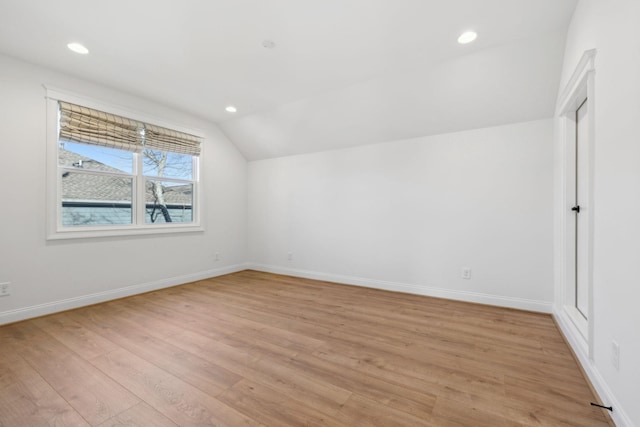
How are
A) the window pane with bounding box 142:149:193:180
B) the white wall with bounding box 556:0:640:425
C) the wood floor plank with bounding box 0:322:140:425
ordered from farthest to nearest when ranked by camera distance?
1. the window pane with bounding box 142:149:193:180
2. the wood floor plank with bounding box 0:322:140:425
3. the white wall with bounding box 556:0:640:425

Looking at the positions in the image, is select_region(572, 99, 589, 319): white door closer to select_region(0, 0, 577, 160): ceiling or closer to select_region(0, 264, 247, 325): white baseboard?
select_region(0, 0, 577, 160): ceiling

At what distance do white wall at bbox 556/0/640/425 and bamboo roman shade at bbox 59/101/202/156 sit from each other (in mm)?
4557

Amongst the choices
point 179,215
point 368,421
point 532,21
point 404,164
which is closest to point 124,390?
point 368,421

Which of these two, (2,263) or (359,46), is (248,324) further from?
(359,46)

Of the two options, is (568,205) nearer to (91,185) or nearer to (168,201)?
(168,201)

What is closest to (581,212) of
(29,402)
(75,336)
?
(29,402)

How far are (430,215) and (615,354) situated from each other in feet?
7.39

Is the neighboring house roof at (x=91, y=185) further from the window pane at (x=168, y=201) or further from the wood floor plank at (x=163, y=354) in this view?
the wood floor plank at (x=163, y=354)

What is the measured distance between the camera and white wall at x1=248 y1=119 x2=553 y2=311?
118 inches

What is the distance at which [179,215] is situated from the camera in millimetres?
4266

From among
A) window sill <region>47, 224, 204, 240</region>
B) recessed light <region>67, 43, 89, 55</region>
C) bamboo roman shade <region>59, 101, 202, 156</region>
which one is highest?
recessed light <region>67, 43, 89, 55</region>

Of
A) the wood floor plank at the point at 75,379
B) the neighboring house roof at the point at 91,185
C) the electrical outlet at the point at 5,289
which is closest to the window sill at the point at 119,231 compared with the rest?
the neighboring house roof at the point at 91,185

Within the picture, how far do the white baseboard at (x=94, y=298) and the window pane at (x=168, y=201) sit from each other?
90 centimetres

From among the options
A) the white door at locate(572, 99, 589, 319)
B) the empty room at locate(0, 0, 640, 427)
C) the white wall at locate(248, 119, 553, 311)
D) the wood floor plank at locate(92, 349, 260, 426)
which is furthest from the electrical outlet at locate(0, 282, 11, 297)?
the white door at locate(572, 99, 589, 319)
